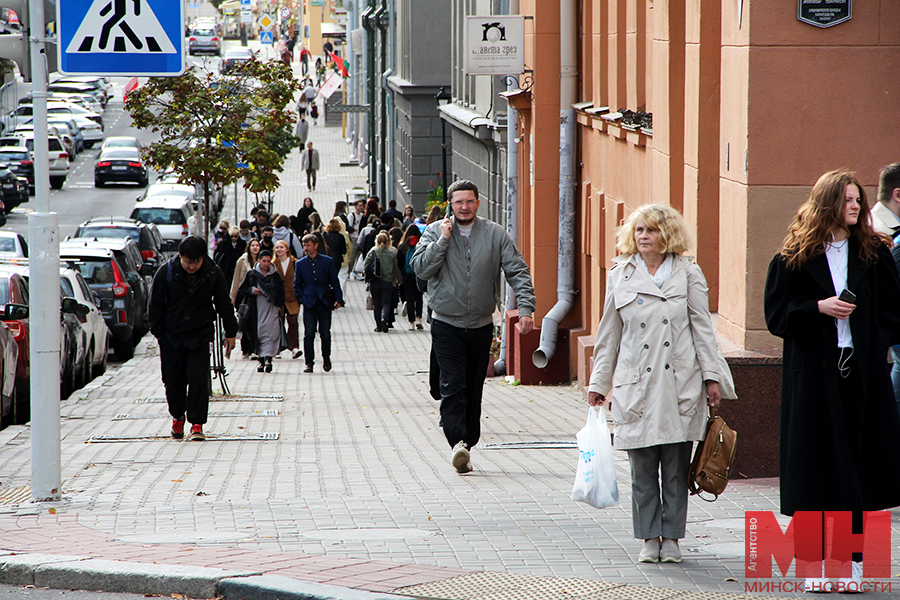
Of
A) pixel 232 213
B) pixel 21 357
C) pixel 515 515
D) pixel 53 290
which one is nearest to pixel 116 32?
pixel 53 290

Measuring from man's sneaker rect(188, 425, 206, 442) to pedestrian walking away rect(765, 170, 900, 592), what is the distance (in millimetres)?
6126

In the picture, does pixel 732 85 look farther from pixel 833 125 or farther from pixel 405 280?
pixel 405 280

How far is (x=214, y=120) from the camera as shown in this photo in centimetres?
2014

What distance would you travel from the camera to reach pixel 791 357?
5461 mm

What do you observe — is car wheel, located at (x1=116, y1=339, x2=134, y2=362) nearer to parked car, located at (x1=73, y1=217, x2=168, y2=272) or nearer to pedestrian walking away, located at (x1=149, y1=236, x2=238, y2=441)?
parked car, located at (x1=73, y1=217, x2=168, y2=272)

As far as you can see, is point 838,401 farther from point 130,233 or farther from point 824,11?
point 130,233

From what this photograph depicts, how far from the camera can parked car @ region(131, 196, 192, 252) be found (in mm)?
32312

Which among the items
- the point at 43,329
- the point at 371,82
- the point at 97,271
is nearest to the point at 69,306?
the point at 43,329

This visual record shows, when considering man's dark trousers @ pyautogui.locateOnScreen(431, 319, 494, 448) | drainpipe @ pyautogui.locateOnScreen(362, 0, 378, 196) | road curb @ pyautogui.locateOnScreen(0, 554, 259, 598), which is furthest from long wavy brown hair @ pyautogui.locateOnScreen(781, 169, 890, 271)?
drainpipe @ pyautogui.locateOnScreen(362, 0, 378, 196)

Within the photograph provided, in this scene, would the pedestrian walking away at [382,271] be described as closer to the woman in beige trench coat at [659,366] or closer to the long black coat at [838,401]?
the woman in beige trench coat at [659,366]

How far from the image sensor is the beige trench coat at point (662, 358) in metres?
5.68

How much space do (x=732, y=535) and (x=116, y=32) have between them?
4.48 m

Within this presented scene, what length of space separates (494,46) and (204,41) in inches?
3722

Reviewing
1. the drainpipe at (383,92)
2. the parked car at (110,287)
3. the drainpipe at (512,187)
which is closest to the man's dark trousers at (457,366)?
the drainpipe at (512,187)
